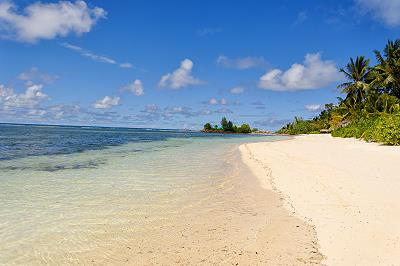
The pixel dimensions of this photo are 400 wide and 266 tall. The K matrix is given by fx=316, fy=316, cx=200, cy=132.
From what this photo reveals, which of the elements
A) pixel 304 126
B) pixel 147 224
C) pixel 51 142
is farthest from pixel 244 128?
pixel 147 224

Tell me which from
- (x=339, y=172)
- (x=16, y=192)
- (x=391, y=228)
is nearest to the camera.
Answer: (x=391, y=228)

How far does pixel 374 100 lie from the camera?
45781mm

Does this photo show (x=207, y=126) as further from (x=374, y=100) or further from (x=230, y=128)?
(x=374, y=100)

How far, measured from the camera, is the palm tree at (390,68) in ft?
125

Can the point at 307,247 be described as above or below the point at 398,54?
below

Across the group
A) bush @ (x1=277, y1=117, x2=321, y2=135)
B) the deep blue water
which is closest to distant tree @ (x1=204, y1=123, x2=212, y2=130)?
bush @ (x1=277, y1=117, x2=321, y2=135)

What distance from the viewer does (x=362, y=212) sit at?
6559 mm

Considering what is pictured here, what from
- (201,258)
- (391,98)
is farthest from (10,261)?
(391,98)

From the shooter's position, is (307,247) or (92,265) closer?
(92,265)

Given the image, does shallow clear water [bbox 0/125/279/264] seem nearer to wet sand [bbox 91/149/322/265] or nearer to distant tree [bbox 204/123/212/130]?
wet sand [bbox 91/149/322/265]

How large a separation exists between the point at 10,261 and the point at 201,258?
2.77m

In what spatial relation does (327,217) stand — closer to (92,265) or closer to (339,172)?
(92,265)

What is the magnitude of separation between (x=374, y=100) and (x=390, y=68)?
799 cm

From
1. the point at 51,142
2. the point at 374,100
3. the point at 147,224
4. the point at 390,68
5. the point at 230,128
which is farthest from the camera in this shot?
the point at 230,128
